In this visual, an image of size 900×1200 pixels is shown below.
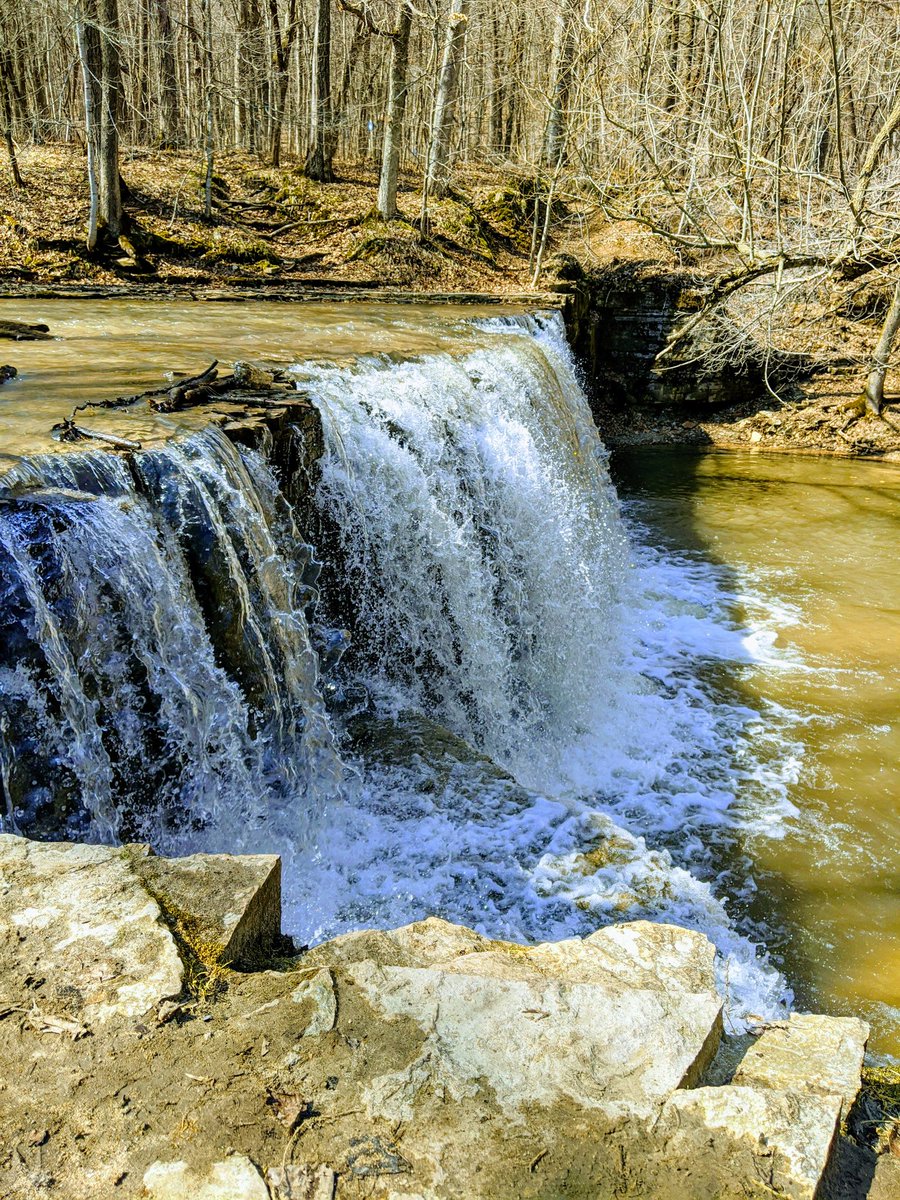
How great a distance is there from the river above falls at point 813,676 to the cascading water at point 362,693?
35cm

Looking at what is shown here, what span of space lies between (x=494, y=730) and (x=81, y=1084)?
461 cm

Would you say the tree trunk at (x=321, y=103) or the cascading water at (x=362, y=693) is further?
the tree trunk at (x=321, y=103)

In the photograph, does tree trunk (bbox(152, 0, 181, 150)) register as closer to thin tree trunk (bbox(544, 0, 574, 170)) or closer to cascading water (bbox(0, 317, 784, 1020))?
thin tree trunk (bbox(544, 0, 574, 170))

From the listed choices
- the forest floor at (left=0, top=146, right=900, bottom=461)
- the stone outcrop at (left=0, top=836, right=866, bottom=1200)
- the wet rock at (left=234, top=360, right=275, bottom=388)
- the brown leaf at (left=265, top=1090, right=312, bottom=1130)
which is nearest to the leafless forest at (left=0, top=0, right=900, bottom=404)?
the forest floor at (left=0, top=146, right=900, bottom=461)

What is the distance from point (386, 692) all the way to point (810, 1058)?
4.03 meters

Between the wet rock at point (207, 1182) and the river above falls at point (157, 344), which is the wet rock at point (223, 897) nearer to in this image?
the wet rock at point (207, 1182)

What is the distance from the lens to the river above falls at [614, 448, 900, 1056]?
4520 millimetres

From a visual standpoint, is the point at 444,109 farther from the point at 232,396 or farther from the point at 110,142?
the point at 232,396

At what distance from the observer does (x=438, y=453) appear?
6.80 m

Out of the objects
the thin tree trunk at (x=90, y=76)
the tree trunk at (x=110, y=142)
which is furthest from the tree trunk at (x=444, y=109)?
the thin tree trunk at (x=90, y=76)

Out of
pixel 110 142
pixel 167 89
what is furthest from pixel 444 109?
pixel 167 89

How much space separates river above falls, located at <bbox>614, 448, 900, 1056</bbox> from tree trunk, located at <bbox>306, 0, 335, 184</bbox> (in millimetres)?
10360

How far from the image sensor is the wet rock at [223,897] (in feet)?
7.44

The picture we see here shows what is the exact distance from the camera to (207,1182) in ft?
5.44
